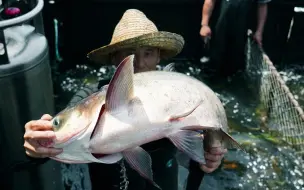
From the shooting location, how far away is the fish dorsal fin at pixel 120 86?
5.49 feet

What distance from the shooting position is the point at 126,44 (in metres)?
2.27

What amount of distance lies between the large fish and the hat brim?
31 cm

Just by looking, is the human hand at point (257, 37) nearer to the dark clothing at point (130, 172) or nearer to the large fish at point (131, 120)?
the dark clothing at point (130, 172)

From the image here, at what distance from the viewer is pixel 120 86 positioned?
1697 mm

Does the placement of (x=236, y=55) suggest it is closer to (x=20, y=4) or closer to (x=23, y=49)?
(x=20, y=4)

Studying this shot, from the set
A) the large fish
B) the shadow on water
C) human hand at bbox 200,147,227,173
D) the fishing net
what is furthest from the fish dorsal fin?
the fishing net

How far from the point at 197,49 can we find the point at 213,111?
3981mm

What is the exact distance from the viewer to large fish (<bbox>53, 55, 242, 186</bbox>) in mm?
1700

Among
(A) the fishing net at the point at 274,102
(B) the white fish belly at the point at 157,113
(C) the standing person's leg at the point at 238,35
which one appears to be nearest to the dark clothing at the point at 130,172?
(B) the white fish belly at the point at 157,113

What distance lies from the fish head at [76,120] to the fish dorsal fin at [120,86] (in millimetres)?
64

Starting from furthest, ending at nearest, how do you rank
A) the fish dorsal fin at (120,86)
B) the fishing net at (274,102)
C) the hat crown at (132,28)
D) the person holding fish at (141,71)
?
1. the fishing net at (274,102)
2. the hat crown at (132,28)
3. the person holding fish at (141,71)
4. the fish dorsal fin at (120,86)

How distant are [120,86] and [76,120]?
0.75ft

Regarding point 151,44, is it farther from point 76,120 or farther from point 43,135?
point 43,135

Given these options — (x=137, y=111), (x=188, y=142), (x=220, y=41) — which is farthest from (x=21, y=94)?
(x=220, y=41)
